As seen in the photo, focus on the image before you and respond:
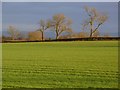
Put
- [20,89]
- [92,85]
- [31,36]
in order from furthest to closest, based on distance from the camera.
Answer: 1. [31,36]
2. [92,85]
3. [20,89]

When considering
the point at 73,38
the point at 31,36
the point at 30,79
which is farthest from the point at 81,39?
the point at 30,79

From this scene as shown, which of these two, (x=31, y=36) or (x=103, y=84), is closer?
(x=103, y=84)

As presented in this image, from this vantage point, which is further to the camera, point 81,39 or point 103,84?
point 81,39

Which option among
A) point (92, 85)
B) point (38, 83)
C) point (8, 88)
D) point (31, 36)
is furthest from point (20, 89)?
point (31, 36)

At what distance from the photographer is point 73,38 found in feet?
189

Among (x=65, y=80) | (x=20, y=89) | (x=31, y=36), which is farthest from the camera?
(x=31, y=36)

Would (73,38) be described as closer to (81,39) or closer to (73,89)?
(81,39)

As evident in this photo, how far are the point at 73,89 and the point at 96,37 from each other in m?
51.6

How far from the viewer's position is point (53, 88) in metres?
7.65

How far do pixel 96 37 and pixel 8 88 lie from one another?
170 ft

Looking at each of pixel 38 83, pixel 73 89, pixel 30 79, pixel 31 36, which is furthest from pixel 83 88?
pixel 31 36

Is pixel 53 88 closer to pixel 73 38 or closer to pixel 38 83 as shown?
pixel 38 83

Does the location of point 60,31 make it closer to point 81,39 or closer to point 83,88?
point 81,39

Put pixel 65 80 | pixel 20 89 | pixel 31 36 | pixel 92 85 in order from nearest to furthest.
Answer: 1. pixel 20 89
2. pixel 92 85
3. pixel 65 80
4. pixel 31 36
